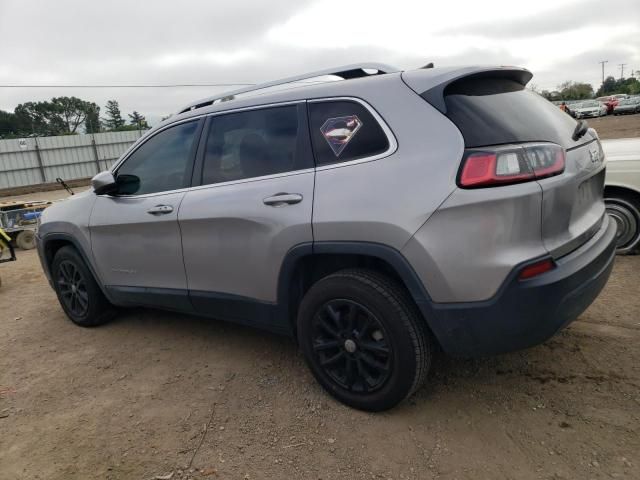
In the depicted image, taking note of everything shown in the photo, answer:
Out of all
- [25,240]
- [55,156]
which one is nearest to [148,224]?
[25,240]

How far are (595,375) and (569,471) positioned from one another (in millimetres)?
869

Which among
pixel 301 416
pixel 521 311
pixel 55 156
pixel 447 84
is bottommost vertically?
pixel 301 416

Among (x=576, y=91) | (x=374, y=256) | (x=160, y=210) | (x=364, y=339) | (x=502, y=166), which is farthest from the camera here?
(x=576, y=91)

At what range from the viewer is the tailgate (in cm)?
212

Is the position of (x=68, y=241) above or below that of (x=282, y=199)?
below

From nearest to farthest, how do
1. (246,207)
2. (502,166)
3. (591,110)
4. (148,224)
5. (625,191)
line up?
(502,166) < (246,207) < (148,224) < (625,191) < (591,110)

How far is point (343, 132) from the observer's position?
2555mm

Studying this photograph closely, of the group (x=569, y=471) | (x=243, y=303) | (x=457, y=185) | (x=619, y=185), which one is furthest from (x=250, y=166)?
(x=619, y=185)

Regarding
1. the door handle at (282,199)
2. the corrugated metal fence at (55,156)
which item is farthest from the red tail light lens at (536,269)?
the corrugated metal fence at (55,156)

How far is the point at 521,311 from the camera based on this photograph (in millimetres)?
2096

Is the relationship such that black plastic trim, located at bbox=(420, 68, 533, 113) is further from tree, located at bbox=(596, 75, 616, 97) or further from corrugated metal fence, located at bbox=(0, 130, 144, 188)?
tree, located at bbox=(596, 75, 616, 97)

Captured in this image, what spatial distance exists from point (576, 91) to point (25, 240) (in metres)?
103

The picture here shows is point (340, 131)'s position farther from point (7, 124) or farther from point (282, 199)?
point (7, 124)

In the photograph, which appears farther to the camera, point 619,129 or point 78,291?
point 619,129
